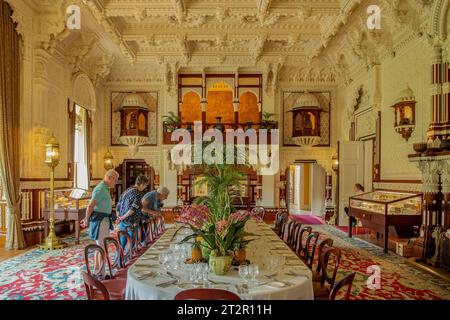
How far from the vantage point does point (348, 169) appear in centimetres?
1088

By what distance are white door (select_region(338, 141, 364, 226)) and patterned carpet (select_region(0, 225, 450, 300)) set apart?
3.34 meters

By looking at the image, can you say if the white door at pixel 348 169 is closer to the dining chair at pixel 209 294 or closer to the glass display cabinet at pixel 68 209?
the glass display cabinet at pixel 68 209

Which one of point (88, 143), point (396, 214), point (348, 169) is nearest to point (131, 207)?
point (396, 214)

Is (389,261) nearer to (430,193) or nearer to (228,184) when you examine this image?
(430,193)

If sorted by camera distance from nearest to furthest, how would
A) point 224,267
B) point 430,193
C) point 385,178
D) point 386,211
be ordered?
1. point 224,267
2. point 430,193
3. point 386,211
4. point 385,178

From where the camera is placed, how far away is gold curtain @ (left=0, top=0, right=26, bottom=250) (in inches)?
285

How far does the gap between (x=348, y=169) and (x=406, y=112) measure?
3180 mm

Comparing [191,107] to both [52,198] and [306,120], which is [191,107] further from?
[52,198]

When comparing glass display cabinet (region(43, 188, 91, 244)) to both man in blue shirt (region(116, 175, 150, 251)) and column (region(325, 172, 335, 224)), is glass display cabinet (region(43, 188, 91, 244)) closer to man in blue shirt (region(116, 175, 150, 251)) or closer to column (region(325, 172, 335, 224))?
man in blue shirt (region(116, 175, 150, 251))

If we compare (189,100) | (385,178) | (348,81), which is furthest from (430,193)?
(189,100)

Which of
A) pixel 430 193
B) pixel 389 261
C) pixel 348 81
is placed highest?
pixel 348 81

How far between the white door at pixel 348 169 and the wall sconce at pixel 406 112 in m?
2.61

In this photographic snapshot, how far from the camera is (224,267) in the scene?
314 centimetres

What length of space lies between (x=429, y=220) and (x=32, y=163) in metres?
8.53
